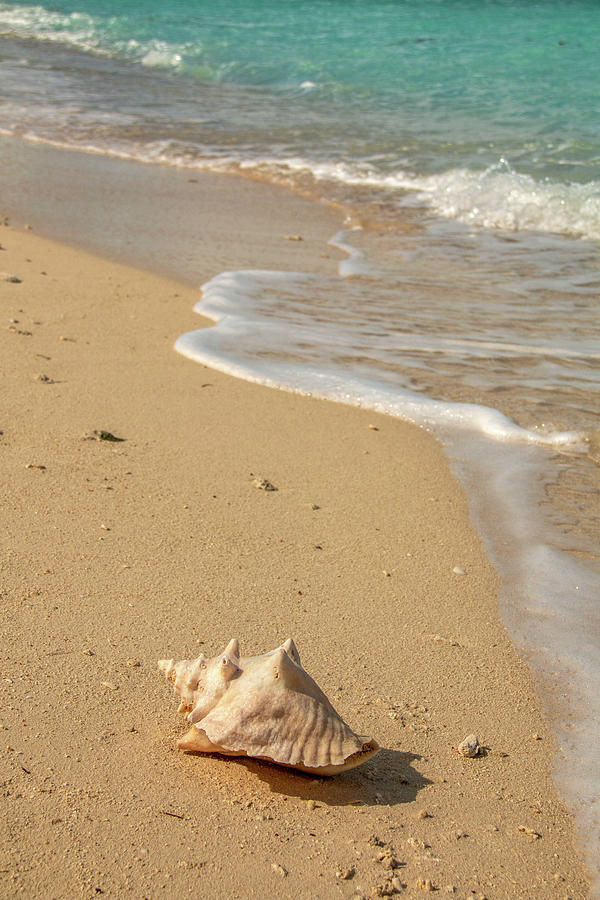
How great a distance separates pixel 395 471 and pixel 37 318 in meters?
2.22

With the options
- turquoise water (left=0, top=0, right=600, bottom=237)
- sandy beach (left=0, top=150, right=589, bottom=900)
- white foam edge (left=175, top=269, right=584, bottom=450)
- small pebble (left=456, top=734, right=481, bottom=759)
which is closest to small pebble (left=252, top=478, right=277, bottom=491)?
sandy beach (left=0, top=150, right=589, bottom=900)

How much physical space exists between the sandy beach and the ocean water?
0.62 ft

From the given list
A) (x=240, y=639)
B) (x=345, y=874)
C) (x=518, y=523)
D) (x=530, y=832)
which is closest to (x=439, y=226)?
(x=518, y=523)

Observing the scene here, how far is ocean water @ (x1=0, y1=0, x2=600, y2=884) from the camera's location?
3.25 m

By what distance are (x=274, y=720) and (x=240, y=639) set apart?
555 millimetres

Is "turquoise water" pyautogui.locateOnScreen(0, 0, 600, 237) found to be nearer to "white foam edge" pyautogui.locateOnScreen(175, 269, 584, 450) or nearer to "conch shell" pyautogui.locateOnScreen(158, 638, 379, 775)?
"white foam edge" pyautogui.locateOnScreen(175, 269, 584, 450)

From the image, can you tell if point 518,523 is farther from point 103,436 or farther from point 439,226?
point 439,226

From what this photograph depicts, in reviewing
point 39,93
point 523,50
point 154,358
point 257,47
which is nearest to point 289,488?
point 154,358

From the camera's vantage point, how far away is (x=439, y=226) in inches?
336

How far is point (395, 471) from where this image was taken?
365 cm

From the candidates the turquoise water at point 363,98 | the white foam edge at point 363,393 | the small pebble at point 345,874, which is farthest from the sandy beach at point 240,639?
the turquoise water at point 363,98

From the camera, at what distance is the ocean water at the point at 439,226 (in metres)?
3.25

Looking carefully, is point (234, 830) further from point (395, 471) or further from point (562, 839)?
point (395, 471)

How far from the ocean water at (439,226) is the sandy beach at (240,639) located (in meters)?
0.19
